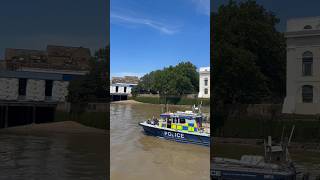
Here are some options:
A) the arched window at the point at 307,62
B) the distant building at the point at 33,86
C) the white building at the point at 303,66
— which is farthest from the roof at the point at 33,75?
the arched window at the point at 307,62

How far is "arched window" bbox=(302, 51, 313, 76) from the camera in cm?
480

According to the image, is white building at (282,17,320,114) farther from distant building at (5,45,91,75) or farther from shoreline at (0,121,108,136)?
shoreline at (0,121,108,136)

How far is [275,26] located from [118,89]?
30303 millimetres

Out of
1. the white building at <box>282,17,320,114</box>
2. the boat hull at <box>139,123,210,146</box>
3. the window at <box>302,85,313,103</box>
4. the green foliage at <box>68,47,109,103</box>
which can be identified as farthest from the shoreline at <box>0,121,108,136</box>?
the boat hull at <box>139,123,210,146</box>

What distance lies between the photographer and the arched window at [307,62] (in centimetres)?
480

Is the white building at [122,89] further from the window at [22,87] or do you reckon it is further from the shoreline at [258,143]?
the shoreline at [258,143]

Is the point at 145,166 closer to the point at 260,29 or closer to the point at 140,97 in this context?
the point at 260,29

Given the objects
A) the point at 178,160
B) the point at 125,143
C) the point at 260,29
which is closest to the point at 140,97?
the point at 125,143

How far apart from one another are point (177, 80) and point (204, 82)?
250 centimetres

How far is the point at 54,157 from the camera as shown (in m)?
7.99

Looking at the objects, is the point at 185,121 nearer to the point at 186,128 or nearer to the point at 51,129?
the point at 186,128

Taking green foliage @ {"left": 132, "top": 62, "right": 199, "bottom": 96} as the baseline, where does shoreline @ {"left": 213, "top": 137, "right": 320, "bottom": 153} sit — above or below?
below

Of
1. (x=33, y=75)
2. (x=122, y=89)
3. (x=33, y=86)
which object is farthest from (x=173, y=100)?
(x=33, y=86)

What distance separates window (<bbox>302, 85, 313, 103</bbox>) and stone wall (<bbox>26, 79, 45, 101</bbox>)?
407 cm
